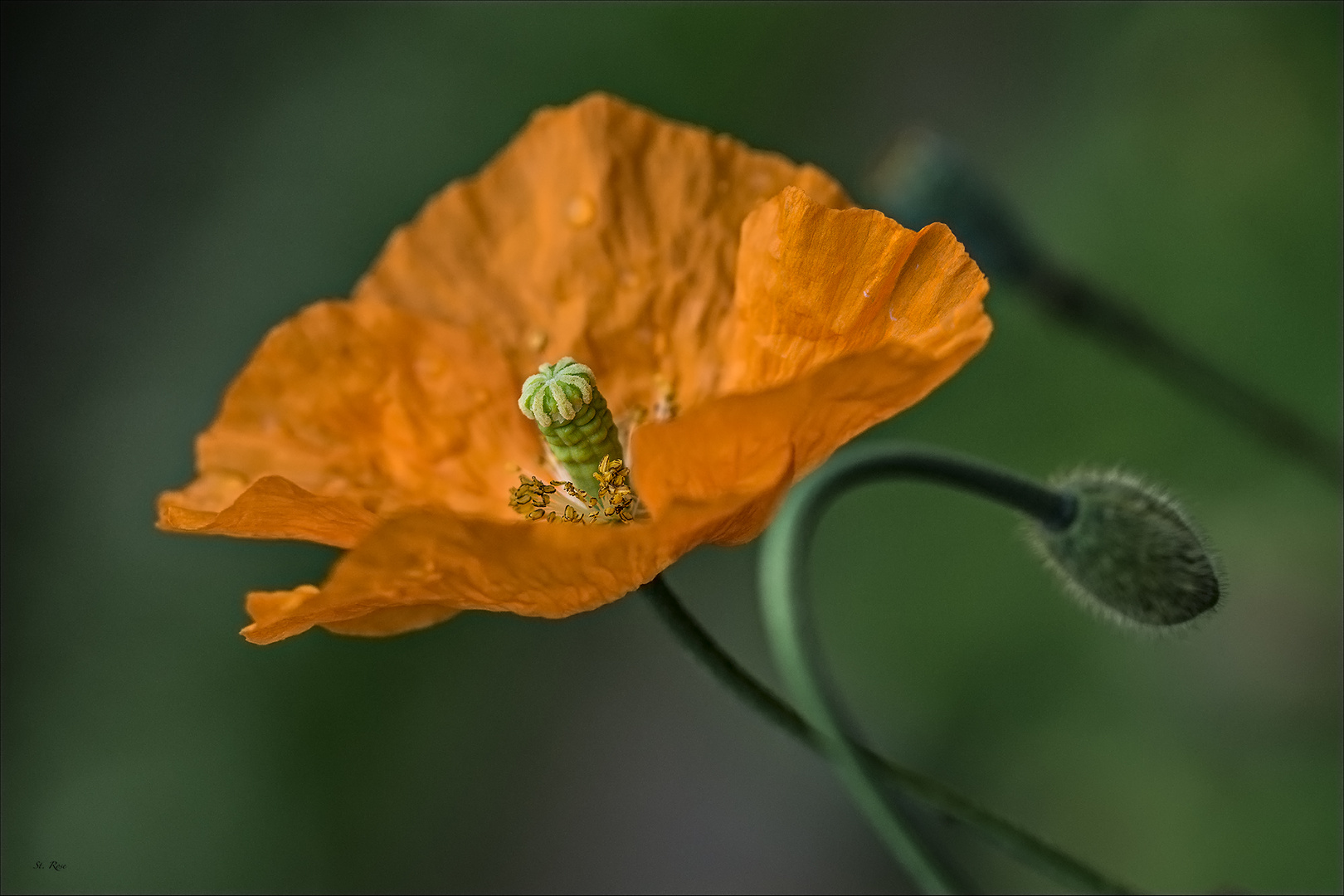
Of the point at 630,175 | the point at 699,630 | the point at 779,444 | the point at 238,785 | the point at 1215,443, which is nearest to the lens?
the point at 779,444

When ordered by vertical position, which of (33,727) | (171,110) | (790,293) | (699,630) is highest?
(171,110)

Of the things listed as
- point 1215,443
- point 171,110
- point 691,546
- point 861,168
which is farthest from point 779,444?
point 171,110

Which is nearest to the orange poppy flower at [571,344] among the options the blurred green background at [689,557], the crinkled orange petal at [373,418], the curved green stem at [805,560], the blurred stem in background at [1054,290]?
the crinkled orange petal at [373,418]

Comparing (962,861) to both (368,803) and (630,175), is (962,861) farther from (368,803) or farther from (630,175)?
(630,175)

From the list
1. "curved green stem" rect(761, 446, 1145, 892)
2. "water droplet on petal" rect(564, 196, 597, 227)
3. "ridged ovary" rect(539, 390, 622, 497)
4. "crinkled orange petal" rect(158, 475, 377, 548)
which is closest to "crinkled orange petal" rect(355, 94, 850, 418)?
"water droplet on petal" rect(564, 196, 597, 227)

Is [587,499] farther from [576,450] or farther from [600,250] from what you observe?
[600,250]

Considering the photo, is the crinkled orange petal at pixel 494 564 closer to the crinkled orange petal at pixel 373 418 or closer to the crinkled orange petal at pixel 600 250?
the crinkled orange petal at pixel 373 418

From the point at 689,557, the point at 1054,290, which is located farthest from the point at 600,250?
the point at 689,557
